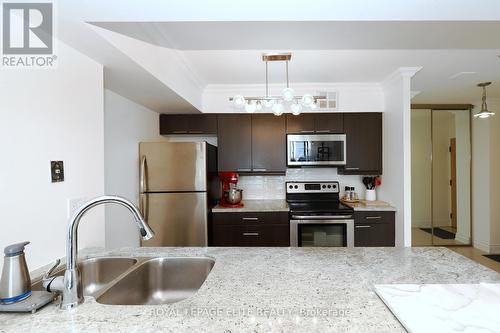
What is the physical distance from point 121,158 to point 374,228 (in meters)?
2.74

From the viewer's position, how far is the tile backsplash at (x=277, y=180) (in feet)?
11.1

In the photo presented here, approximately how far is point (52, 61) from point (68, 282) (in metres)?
1.12

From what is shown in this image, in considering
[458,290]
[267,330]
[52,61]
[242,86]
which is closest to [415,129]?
[242,86]

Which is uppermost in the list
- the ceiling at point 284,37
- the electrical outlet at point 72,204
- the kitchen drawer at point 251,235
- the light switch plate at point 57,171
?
the ceiling at point 284,37

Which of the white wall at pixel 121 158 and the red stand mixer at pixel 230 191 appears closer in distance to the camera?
the white wall at pixel 121 158

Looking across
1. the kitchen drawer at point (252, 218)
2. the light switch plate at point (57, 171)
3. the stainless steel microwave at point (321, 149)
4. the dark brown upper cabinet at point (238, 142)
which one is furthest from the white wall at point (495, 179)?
the light switch plate at point (57, 171)

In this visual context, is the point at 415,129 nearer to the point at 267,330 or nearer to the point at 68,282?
the point at 267,330

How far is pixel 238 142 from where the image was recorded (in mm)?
3115

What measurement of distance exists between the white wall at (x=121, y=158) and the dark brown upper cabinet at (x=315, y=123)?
176 centimetres

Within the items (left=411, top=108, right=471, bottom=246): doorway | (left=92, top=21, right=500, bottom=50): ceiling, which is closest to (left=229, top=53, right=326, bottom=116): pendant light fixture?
(left=92, top=21, right=500, bottom=50): ceiling

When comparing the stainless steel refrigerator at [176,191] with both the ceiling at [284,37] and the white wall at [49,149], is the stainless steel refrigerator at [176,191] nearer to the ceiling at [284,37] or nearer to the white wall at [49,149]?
the ceiling at [284,37]

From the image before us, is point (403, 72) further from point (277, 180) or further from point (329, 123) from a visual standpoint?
point (277, 180)

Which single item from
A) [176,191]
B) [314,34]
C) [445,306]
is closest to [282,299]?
[445,306]

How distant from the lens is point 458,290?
2.97 ft
